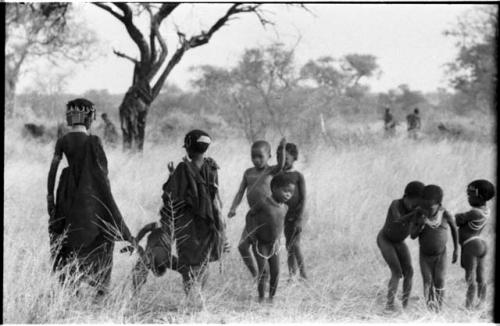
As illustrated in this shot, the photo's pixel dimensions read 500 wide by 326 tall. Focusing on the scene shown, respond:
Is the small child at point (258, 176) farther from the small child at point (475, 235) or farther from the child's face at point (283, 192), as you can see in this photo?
the small child at point (475, 235)

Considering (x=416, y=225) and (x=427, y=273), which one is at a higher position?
(x=416, y=225)

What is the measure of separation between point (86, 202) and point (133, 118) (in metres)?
4.12

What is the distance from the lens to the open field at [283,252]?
13.2ft

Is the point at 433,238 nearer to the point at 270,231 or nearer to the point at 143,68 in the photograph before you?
the point at 270,231

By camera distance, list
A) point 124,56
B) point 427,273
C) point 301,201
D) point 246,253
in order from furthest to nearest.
→ point 124,56, point 301,201, point 246,253, point 427,273

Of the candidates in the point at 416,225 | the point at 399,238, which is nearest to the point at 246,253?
the point at 399,238

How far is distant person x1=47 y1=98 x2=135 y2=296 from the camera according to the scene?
4047 millimetres

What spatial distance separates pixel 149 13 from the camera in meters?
7.71

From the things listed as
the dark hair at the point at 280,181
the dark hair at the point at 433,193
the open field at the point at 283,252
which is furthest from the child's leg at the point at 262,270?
the dark hair at the point at 433,193

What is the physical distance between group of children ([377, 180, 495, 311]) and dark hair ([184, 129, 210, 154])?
126cm

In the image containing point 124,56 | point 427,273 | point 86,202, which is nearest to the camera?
point 86,202

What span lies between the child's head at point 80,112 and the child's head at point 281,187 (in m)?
1.25

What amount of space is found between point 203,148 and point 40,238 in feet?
5.84

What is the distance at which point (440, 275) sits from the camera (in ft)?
13.7
